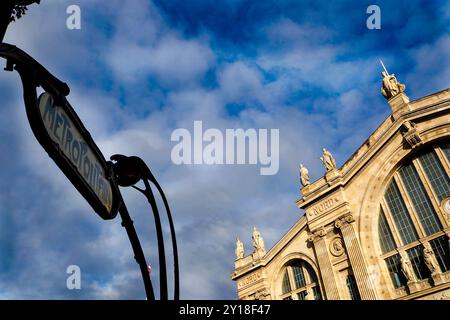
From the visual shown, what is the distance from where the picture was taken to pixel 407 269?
22031mm

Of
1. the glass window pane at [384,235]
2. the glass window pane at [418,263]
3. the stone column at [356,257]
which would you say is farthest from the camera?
the glass window pane at [384,235]

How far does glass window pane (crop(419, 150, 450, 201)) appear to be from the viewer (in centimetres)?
2206

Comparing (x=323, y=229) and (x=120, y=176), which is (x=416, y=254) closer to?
(x=323, y=229)

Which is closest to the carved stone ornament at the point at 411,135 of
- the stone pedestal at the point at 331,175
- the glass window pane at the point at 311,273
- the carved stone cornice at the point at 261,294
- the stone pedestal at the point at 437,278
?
the stone pedestal at the point at 331,175

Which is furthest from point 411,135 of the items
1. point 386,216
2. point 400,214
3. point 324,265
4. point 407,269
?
point 324,265

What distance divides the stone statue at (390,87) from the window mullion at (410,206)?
576 centimetres

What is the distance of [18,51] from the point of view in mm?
1938

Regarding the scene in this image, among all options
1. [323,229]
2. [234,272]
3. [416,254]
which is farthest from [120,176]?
[234,272]

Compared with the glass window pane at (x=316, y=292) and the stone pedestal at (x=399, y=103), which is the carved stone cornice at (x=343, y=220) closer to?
the glass window pane at (x=316, y=292)

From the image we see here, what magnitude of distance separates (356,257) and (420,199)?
5464mm

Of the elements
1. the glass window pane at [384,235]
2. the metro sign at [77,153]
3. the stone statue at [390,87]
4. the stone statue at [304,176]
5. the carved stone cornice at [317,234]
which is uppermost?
the stone statue at [390,87]

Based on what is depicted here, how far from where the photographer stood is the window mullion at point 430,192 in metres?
21.7

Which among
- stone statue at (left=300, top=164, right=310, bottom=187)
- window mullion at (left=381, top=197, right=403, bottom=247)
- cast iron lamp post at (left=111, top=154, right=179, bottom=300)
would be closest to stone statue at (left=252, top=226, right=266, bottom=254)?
stone statue at (left=300, top=164, right=310, bottom=187)
